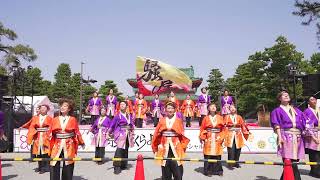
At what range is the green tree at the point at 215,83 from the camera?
165ft

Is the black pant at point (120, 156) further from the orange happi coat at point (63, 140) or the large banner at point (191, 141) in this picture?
the large banner at point (191, 141)

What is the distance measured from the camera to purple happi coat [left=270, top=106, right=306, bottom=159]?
7375 millimetres

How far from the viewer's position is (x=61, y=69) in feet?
185

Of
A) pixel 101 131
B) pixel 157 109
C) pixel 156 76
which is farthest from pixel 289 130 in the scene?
pixel 156 76

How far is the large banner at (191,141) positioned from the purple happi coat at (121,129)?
433 centimetres

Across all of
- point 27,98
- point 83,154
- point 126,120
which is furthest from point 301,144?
point 27,98

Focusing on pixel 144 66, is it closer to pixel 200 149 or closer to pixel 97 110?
pixel 97 110

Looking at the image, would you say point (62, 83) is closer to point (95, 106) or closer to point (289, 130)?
point (95, 106)

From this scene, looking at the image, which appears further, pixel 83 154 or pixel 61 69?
pixel 61 69

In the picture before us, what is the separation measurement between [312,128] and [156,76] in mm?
22181

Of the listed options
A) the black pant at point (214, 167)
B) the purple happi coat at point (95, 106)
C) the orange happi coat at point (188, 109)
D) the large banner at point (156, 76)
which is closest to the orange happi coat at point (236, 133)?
the black pant at point (214, 167)

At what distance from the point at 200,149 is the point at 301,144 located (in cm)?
742

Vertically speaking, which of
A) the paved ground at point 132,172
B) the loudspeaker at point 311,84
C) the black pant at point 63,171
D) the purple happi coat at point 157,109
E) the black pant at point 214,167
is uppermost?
the loudspeaker at point 311,84

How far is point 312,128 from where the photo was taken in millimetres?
8773
